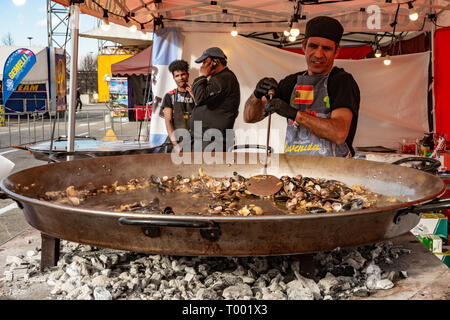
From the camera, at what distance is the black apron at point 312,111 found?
2826 millimetres

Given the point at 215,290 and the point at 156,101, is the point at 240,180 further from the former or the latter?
the point at 156,101

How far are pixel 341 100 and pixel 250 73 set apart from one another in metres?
3.70

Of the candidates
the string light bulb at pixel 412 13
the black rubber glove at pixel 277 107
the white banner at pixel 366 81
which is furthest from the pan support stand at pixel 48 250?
the string light bulb at pixel 412 13

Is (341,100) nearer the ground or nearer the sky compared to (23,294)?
nearer the sky

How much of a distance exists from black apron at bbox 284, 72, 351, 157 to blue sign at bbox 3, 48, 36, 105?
1572 cm

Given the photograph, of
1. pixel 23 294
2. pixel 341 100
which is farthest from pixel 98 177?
pixel 341 100

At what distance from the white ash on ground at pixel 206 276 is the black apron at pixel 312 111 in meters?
1.05

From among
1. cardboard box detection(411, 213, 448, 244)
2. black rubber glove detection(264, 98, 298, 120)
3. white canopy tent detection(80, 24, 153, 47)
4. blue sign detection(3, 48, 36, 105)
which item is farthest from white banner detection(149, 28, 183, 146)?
blue sign detection(3, 48, 36, 105)

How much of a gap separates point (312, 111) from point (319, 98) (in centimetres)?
10

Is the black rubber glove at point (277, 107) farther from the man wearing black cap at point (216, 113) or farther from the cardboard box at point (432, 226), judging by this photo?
the man wearing black cap at point (216, 113)

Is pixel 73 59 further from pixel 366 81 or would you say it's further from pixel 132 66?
pixel 132 66

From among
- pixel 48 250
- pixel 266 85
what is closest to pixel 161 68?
pixel 266 85

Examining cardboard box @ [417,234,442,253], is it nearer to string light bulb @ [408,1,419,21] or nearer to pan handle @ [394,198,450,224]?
pan handle @ [394,198,450,224]
